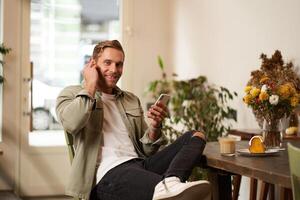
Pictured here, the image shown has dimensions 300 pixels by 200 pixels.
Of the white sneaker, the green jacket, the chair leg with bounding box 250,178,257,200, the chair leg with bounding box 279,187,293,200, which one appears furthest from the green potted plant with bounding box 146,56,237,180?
the white sneaker

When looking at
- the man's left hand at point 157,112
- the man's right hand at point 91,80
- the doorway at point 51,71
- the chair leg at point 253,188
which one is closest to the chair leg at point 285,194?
the chair leg at point 253,188

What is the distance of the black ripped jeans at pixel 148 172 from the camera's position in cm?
203

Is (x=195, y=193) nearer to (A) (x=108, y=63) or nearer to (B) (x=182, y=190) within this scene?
(B) (x=182, y=190)

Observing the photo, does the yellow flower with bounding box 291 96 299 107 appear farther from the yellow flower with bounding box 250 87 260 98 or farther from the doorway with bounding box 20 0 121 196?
the doorway with bounding box 20 0 121 196

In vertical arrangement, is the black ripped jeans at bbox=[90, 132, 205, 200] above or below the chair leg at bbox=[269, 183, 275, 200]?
above

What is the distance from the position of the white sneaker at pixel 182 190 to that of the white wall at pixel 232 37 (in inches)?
69.5

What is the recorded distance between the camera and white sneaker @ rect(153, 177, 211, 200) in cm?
185

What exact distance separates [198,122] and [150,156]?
6.78 ft

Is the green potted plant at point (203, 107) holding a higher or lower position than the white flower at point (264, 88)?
lower

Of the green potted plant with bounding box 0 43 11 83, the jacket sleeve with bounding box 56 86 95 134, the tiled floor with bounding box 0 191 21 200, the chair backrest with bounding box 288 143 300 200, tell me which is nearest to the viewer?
the chair backrest with bounding box 288 143 300 200

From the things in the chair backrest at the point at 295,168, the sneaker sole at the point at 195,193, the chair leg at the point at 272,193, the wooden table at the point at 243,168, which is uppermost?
the chair backrest at the point at 295,168

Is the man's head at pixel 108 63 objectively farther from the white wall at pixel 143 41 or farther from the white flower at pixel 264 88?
the white wall at pixel 143 41

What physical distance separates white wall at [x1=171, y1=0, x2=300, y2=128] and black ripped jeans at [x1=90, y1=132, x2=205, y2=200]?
1.50 meters

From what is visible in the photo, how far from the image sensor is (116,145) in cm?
239
